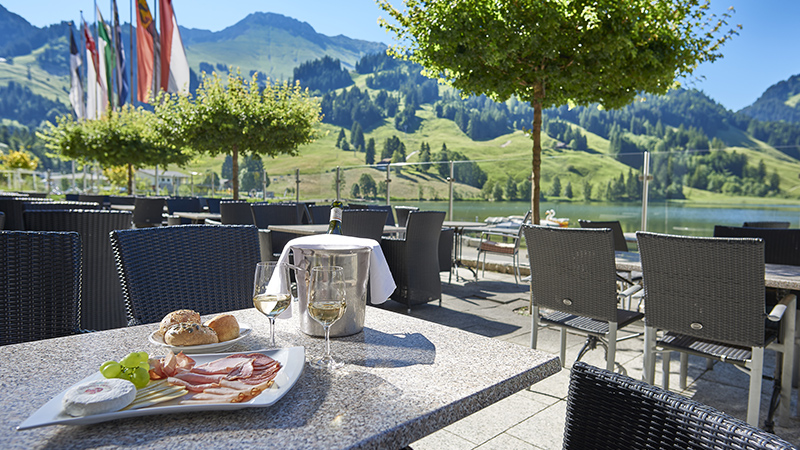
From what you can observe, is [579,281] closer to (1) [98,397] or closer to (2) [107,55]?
(1) [98,397]

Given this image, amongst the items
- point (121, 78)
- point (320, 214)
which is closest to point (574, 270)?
point (320, 214)

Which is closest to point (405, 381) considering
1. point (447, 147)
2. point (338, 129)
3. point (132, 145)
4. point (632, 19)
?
point (632, 19)

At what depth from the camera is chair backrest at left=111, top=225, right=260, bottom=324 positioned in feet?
5.02

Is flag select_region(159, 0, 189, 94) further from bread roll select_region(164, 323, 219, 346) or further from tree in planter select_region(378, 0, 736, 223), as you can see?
bread roll select_region(164, 323, 219, 346)

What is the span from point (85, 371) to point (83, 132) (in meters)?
16.4

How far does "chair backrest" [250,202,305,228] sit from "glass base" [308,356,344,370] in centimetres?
491

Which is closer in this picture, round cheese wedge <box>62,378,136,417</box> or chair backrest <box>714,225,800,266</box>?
round cheese wedge <box>62,378,136,417</box>

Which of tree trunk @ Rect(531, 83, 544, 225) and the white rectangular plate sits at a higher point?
tree trunk @ Rect(531, 83, 544, 225)

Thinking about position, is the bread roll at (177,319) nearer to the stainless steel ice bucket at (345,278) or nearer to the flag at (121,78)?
the stainless steel ice bucket at (345,278)

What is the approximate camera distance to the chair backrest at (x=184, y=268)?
60.2 inches

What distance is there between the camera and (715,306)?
221 cm

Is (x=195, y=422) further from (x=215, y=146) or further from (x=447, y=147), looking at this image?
(x=447, y=147)

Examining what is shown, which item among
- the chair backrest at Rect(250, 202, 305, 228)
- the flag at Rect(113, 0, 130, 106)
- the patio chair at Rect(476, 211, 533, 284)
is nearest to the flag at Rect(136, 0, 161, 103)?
the flag at Rect(113, 0, 130, 106)

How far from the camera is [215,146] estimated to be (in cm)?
935
